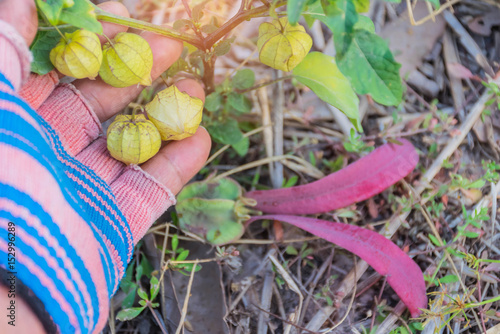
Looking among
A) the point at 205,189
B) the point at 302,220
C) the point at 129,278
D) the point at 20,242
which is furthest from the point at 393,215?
the point at 20,242

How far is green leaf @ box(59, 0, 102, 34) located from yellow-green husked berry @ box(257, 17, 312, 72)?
483 millimetres

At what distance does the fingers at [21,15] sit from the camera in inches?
44.6

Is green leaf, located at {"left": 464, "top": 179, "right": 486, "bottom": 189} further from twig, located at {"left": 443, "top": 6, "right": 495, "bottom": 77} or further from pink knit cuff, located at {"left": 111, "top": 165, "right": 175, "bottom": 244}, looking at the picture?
pink knit cuff, located at {"left": 111, "top": 165, "right": 175, "bottom": 244}

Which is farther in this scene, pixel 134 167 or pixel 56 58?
pixel 134 167

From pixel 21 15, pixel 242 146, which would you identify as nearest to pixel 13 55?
pixel 21 15

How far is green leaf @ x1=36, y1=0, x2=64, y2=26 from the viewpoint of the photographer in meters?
1.07

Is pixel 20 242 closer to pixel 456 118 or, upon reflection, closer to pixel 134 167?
pixel 134 167

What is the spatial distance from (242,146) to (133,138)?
0.51 meters

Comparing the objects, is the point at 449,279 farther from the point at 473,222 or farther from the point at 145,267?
the point at 145,267

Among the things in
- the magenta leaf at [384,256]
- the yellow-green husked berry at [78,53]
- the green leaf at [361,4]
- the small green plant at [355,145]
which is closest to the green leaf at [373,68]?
the green leaf at [361,4]

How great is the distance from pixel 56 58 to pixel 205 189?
0.70m

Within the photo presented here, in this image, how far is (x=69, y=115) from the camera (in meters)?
1.45

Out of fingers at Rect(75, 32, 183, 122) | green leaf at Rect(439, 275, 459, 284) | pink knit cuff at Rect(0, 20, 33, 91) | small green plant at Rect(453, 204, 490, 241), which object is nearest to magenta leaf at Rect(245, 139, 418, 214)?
small green plant at Rect(453, 204, 490, 241)

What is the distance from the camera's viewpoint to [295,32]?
1.27 meters
